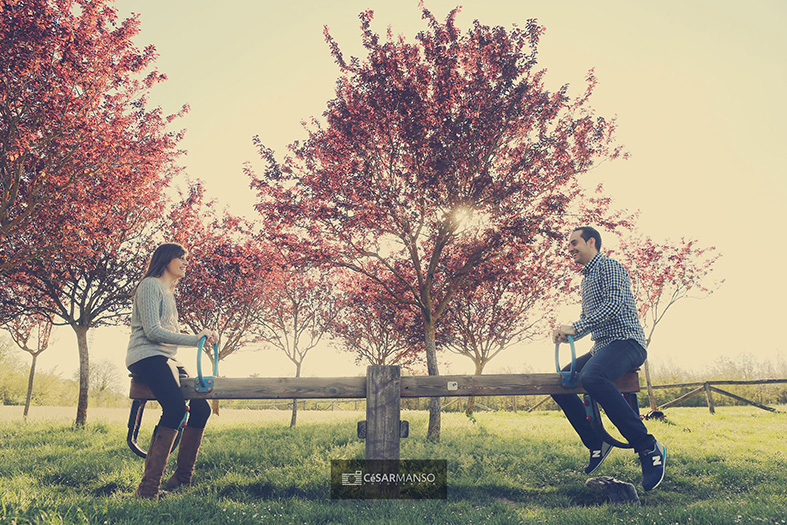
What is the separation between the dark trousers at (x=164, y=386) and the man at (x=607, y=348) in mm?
3767

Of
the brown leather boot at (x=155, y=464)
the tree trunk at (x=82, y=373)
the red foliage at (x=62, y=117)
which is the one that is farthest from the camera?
the tree trunk at (x=82, y=373)

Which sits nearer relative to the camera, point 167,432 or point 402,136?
point 167,432

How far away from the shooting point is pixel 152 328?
167 inches

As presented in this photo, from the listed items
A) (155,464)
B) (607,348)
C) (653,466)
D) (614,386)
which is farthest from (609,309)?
(155,464)

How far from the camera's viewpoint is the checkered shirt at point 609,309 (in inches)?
167

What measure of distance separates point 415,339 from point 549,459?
11038 mm

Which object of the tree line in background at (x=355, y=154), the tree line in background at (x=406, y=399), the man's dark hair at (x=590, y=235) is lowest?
the tree line in background at (x=406, y=399)

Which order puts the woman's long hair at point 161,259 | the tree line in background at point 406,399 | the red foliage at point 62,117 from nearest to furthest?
the woman's long hair at point 161,259
the red foliage at point 62,117
the tree line in background at point 406,399

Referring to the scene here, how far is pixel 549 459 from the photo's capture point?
251 inches

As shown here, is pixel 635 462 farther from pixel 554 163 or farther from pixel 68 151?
pixel 68 151

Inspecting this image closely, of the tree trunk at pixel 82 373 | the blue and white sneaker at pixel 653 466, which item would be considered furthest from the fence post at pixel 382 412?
the tree trunk at pixel 82 373

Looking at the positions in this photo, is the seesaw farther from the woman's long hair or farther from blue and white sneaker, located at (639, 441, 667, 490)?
the woman's long hair

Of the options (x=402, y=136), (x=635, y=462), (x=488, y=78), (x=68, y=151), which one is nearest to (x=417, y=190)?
(x=402, y=136)

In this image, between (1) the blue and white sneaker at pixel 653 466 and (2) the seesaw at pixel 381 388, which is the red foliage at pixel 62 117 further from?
(1) the blue and white sneaker at pixel 653 466
